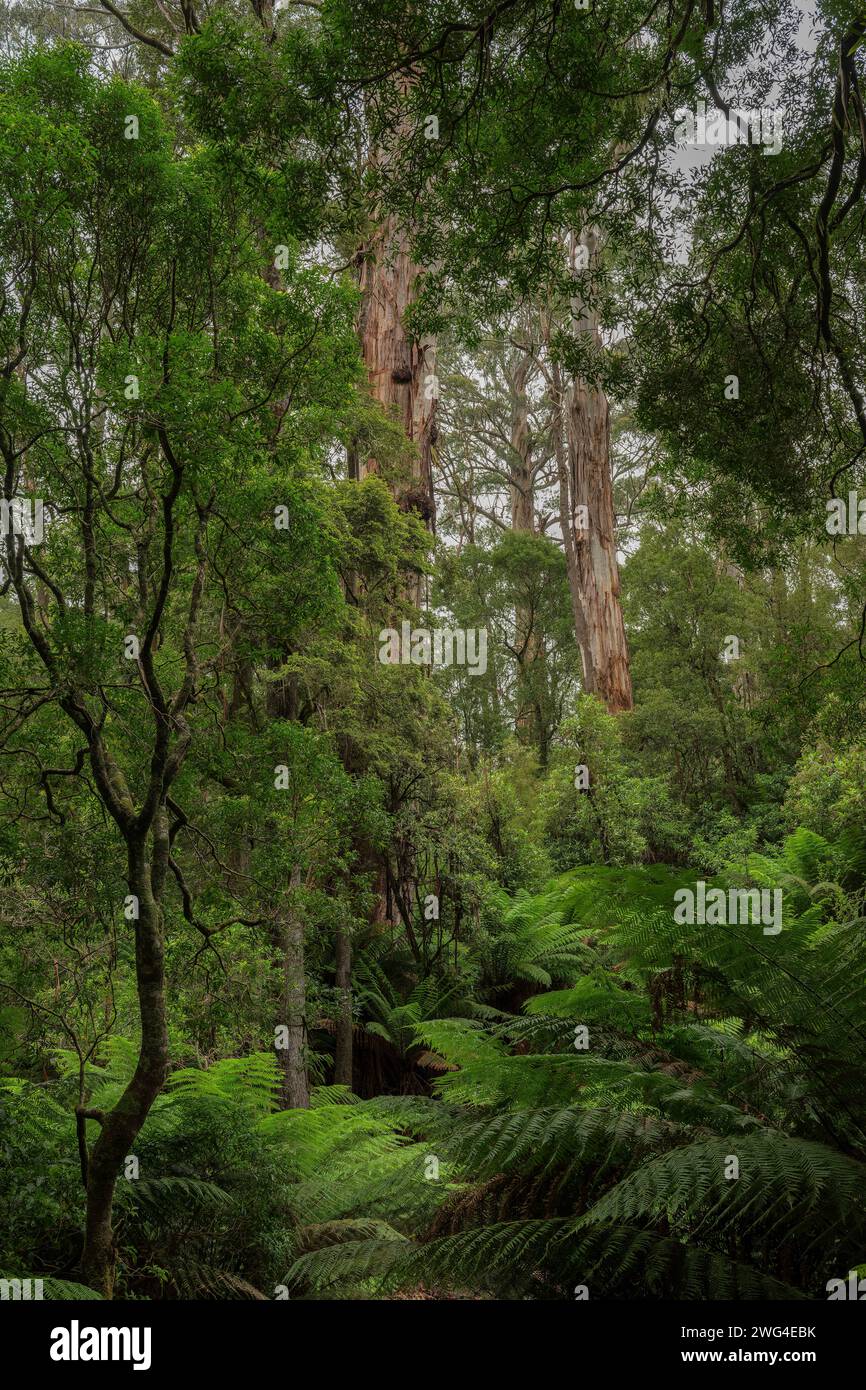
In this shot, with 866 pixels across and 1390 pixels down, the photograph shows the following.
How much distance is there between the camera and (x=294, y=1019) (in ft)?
26.7

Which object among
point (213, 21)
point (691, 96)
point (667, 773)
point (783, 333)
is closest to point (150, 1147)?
point (213, 21)

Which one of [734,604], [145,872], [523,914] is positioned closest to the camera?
[145,872]

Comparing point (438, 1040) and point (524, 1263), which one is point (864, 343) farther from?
point (524, 1263)

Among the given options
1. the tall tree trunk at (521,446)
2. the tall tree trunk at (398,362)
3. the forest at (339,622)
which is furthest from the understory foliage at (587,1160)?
the tall tree trunk at (521,446)

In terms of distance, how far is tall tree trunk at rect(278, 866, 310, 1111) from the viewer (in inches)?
308

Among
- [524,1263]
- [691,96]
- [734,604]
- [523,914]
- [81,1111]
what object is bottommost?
[524,1263]

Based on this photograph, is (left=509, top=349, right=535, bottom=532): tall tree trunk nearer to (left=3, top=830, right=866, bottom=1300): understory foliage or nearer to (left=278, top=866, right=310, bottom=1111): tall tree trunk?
(left=278, top=866, right=310, bottom=1111): tall tree trunk

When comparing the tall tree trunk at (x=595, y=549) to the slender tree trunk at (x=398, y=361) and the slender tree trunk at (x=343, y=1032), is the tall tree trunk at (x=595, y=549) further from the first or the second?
the slender tree trunk at (x=343, y=1032)

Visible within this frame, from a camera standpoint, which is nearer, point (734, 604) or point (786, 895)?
point (786, 895)

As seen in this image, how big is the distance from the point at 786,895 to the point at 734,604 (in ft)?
34.5

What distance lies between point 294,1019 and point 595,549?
1262 centimetres

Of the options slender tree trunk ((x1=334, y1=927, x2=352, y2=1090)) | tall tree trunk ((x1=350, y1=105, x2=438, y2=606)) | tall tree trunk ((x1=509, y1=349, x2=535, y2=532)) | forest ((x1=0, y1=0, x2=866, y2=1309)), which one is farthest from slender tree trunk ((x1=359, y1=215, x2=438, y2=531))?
tall tree trunk ((x1=509, y1=349, x2=535, y2=532))

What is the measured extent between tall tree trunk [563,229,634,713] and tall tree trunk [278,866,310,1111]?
10892 millimetres

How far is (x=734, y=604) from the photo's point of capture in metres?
18.0
